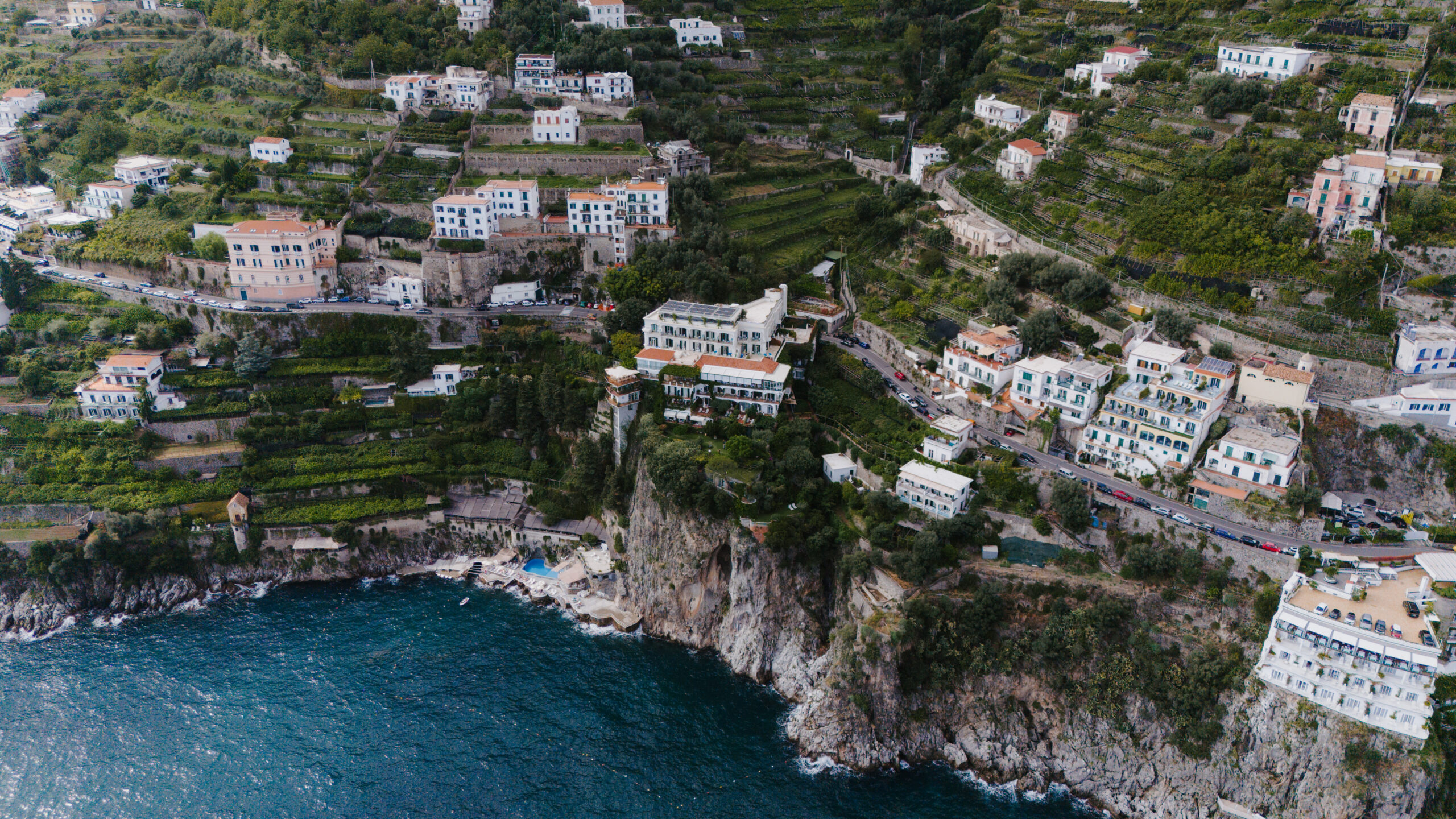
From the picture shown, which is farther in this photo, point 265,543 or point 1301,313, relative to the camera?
point 265,543

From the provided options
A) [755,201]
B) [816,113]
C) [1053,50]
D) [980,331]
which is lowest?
[980,331]

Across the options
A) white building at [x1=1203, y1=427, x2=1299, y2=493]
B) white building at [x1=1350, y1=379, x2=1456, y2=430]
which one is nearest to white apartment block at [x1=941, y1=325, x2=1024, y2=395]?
white building at [x1=1203, y1=427, x2=1299, y2=493]

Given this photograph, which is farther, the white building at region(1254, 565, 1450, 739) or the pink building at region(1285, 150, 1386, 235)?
the pink building at region(1285, 150, 1386, 235)

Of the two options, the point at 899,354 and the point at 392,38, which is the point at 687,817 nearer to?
the point at 899,354

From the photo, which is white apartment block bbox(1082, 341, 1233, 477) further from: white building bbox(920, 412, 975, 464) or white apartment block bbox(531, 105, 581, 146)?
white apartment block bbox(531, 105, 581, 146)

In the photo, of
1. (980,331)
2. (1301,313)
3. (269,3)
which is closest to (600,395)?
(980,331)

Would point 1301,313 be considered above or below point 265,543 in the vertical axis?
above

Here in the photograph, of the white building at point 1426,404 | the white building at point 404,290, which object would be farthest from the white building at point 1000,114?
the white building at point 404,290
